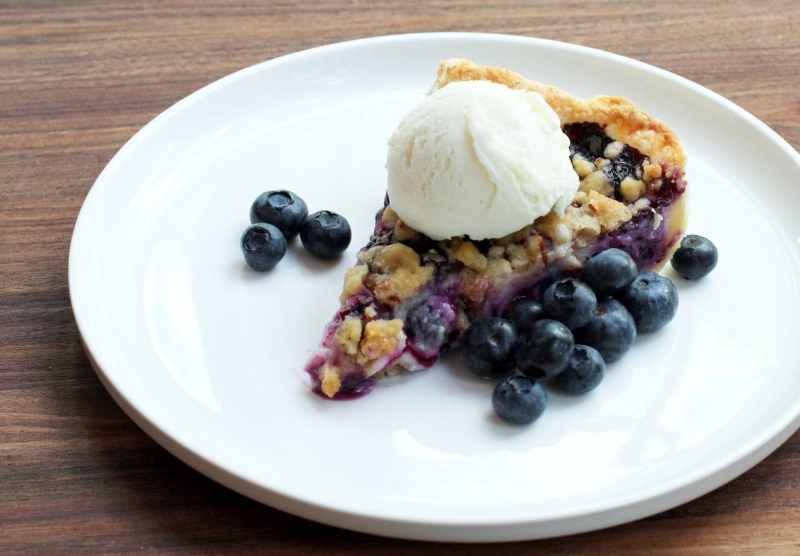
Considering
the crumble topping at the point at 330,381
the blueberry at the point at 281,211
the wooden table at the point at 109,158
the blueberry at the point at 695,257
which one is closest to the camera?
the wooden table at the point at 109,158

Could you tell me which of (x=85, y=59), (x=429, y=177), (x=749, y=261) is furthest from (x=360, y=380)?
(x=85, y=59)

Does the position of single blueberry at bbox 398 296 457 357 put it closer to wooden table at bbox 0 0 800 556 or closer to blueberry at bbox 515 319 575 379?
blueberry at bbox 515 319 575 379

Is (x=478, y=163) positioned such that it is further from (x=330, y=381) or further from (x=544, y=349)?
(x=330, y=381)

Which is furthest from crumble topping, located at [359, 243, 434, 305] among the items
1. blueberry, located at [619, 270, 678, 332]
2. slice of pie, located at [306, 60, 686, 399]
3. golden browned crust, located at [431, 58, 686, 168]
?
golden browned crust, located at [431, 58, 686, 168]

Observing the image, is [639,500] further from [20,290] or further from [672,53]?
[672,53]

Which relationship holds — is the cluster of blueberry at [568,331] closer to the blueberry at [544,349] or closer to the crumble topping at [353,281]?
the blueberry at [544,349]

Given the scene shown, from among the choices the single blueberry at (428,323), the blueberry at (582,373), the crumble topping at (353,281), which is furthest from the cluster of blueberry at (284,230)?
the blueberry at (582,373)
